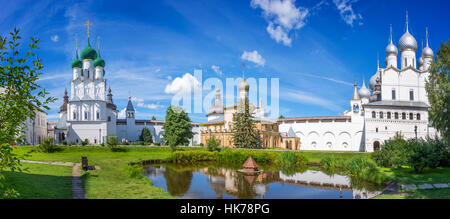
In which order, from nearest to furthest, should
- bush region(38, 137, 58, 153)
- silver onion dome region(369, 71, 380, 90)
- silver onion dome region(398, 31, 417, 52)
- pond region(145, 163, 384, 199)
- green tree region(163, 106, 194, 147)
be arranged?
pond region(145, 163, 384, 199) < bush region(38, 137, 58, 153) < silver onion dome region(398, 31, 417, 52) < green tree region(163, 106, 194, 147) < silver onion dome region(369, 71, 380, 90)

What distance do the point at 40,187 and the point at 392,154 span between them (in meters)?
18.6

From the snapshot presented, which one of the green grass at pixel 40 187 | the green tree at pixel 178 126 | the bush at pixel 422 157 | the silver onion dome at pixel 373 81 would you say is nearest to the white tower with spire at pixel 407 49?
the silver onion dome at pixel 373 81

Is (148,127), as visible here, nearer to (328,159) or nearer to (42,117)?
(42,117)

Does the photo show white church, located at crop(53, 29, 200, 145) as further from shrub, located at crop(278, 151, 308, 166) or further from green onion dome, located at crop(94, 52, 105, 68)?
shrub, located at crop(278, 151, 308, 166)

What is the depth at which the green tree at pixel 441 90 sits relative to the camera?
711 inches

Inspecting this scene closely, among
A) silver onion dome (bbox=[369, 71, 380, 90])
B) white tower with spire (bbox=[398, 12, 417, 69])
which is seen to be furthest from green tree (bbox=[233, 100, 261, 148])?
silver onion dome (bbox=[369, 71, 380, 90])

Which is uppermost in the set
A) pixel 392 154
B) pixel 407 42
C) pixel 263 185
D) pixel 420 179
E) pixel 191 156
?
pixel 407 42

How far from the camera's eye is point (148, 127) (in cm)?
4641

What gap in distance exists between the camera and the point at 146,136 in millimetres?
43812

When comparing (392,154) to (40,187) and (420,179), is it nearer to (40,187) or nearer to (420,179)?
(420,179)

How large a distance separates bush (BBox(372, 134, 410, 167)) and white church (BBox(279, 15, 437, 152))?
13.8 meters

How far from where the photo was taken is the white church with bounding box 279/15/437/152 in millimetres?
34156

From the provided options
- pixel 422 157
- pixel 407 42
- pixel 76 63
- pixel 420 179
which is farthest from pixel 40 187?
pixel 407 42

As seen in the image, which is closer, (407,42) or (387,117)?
(387,117)
